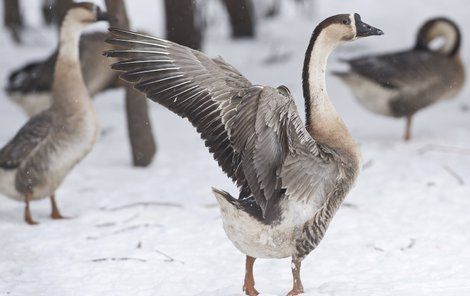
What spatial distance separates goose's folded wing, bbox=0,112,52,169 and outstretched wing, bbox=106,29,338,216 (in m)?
2.49

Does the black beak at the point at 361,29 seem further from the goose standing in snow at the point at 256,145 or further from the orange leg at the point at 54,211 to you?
the orange leg at the point at 54,211

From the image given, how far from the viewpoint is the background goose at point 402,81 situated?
30.5ft

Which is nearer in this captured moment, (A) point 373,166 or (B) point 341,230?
(B) point 341,230

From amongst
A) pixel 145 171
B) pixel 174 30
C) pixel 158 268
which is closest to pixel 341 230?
pixel 158 268

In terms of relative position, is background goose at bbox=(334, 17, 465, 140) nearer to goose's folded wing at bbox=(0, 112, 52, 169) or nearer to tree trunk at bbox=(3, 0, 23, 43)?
goose's folded wing at bbox=(0, 112, 52, 169)

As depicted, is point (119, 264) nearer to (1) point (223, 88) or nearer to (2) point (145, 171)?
(1) point (223, 88)

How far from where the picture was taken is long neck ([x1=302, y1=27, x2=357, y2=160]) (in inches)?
186

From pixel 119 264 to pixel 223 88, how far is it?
1.79 meters

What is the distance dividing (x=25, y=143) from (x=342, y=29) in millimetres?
3140

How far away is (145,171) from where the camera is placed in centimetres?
837

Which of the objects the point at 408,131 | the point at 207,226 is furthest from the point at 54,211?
the point at 408,131

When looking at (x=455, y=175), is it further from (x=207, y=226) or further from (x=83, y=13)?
(x=83, y=13)

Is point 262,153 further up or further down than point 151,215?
further up

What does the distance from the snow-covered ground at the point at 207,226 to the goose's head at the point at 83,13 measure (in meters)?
1.54
